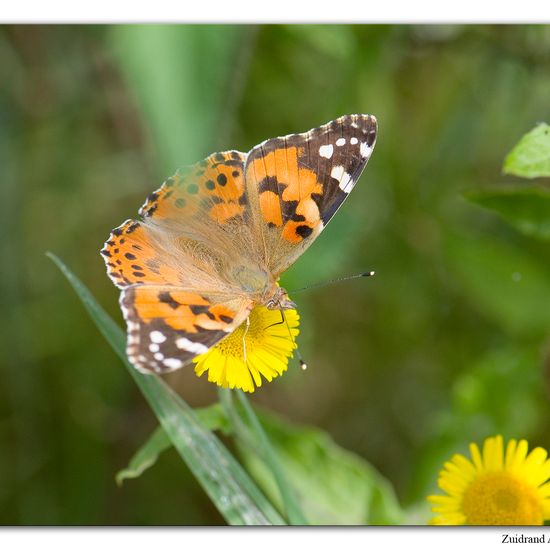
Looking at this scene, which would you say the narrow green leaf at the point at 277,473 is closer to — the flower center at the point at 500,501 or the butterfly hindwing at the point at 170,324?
the butterfly hindwing at the point at 170,324

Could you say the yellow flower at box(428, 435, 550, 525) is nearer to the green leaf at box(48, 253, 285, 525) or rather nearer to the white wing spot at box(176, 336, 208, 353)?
the green leaf at box(48, 253, 285, 525)

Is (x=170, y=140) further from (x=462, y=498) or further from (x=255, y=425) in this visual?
(x=462, y=498)

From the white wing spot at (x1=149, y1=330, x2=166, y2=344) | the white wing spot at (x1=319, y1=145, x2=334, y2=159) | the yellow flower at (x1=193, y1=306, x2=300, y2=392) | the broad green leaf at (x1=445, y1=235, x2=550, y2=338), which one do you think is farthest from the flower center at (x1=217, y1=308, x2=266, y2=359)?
the broad green leaf at (x1=445, y1=235, x2=550, y2=338)

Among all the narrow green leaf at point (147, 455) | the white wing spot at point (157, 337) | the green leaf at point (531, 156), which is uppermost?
the green leaf at point (531, 156)

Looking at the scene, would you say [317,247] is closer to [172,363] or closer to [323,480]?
[323,480]

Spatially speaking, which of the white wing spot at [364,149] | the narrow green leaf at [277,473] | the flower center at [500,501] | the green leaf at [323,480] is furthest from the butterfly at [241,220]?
the flower center at [500,501]
